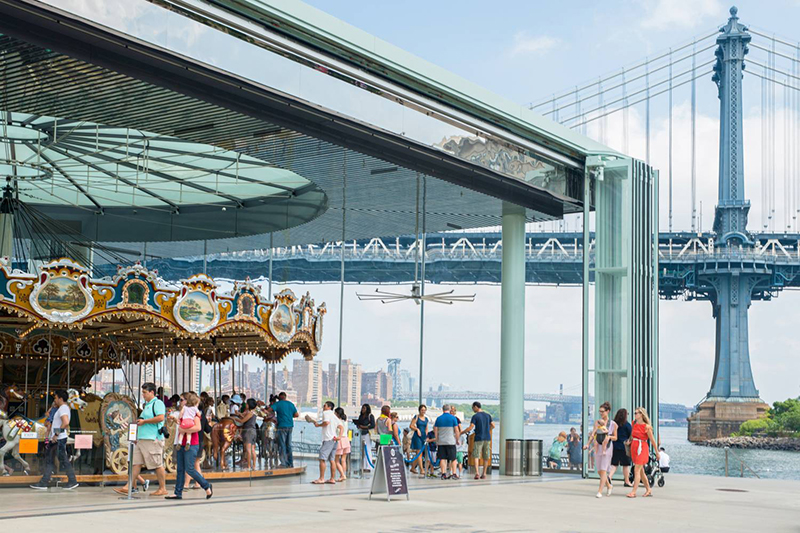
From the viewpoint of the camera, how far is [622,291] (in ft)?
61.2

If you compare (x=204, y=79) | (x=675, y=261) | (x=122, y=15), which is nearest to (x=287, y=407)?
(x=204, y=79)

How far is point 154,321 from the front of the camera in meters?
16.7

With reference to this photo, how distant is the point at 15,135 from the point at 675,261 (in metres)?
58.8

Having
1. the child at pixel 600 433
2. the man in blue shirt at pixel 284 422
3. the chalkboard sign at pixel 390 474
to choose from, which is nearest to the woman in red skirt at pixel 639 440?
the child at pixel 600 433

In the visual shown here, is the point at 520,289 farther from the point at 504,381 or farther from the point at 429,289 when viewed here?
the point at 429,289

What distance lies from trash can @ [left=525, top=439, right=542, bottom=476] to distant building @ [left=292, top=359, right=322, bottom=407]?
2406cm

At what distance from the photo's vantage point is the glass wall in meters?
18.4

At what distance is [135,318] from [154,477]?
2.82 m

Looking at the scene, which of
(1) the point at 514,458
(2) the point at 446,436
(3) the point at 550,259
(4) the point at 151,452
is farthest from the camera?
(3) the point at 550,259

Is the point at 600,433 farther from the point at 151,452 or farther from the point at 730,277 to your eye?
the point at 730,277

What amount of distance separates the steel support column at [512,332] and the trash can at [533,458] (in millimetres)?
273

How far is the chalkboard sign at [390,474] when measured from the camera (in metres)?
12.6

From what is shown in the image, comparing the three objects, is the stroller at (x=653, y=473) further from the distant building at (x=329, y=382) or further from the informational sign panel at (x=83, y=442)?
the distant building at (x=329, y=382)

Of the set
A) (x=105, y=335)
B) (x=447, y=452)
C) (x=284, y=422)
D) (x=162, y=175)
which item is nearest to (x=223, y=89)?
(x=284, y=422)
